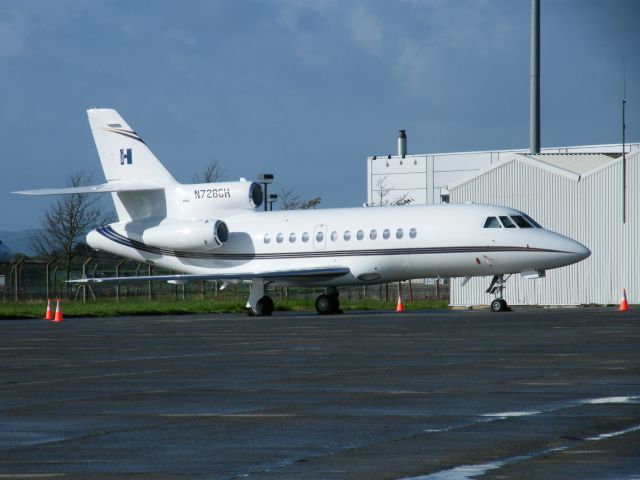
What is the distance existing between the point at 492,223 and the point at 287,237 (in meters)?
6.96

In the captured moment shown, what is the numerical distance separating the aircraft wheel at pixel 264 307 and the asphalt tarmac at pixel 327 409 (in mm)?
16429

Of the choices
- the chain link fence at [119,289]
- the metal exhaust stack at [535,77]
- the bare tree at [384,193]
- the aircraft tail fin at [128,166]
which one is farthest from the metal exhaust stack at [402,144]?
the aircraft tail fin at [128,166]

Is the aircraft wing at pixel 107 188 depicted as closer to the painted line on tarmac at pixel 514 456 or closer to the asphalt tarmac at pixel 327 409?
the asphalt tarmac at pixel 327 409

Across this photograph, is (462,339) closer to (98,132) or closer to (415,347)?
(415,347)

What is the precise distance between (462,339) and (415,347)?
88.4 inches

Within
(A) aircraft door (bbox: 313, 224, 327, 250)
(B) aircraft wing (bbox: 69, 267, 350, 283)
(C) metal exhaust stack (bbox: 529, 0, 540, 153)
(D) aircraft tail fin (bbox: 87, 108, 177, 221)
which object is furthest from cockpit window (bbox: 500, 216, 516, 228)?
(C) metal exhaust stack (bbox: 529, 0, 540, 153)

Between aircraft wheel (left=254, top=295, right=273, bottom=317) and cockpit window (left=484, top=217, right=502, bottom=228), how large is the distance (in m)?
7.03

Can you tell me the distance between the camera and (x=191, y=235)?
40.1 m

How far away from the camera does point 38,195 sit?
39219 mm

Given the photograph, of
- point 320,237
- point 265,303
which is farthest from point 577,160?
point 265,303

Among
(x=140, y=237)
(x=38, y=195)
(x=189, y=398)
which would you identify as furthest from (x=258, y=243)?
(x=189, y=398)

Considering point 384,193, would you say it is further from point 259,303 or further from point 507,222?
point 507,222

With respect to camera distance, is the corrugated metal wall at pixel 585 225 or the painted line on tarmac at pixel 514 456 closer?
the painted line on tarmac at pixel 514 456

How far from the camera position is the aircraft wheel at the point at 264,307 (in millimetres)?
37812
